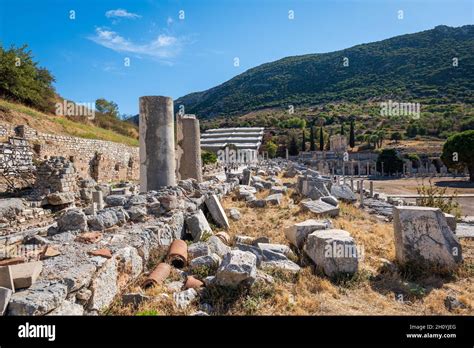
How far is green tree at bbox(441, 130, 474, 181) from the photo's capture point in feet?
106

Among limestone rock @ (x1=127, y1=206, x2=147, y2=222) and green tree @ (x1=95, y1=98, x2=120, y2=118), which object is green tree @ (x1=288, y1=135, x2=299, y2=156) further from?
limestone rock @ (x1=127, y1=206, x2=147, y2=222)

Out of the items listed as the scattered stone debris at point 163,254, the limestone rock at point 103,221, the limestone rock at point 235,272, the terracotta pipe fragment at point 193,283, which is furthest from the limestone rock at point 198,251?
the limestone rock at point 103,221

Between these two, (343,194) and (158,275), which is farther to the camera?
(343,194)

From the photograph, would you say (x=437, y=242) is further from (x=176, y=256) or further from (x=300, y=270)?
(x=176, y=256)

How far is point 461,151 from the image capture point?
107 ft

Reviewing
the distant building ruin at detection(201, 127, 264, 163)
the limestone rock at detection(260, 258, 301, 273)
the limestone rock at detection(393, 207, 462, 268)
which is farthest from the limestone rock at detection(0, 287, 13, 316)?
the distant building ruin at detection(201, 127, 264, 163)

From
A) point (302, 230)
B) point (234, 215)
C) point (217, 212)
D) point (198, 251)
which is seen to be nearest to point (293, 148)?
point (234, 215)

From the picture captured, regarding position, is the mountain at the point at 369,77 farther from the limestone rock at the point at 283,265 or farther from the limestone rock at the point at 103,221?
the limestone rock at the point at 103,221

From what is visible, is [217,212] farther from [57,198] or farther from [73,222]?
[57,198]

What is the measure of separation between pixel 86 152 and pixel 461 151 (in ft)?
115

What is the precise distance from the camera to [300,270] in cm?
477

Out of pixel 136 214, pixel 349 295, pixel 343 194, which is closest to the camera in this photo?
pixel 349 295
